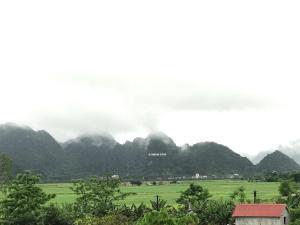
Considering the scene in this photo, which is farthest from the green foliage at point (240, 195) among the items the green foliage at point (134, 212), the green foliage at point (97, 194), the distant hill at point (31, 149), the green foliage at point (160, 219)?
the distant hill at point (31, 149)

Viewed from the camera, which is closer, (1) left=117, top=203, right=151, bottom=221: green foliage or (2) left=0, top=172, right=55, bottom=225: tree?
(2) left=0, top=172, right=55, bottom=225: tree

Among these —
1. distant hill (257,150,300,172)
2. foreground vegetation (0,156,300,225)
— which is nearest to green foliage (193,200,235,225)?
foreground vegetation (0,156,300,225)

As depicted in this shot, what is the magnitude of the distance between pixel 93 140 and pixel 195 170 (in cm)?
4324

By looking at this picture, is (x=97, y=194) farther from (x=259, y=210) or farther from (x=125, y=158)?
(x=125, y=158)

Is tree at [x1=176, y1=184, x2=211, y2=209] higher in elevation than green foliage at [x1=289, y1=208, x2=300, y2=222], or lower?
higher

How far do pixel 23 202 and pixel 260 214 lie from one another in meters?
17.1

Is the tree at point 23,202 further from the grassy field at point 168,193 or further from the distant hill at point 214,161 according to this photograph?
the distant hill at point 214,161

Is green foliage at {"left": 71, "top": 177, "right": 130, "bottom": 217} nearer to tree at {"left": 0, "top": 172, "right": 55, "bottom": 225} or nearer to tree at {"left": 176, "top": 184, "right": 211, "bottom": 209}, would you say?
tree at {"left": 176, "top": 184, "right": 211, "bottom": 209}

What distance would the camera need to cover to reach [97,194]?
Result: 44.4 meters

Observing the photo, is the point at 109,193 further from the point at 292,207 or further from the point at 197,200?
the point at 292,207

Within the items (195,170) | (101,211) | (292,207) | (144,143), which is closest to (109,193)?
(101,211)

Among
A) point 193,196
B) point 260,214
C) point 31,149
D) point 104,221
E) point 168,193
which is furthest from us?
point 31,149

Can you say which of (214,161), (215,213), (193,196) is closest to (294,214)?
(215,213)

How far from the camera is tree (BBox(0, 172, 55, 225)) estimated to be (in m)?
33.7
